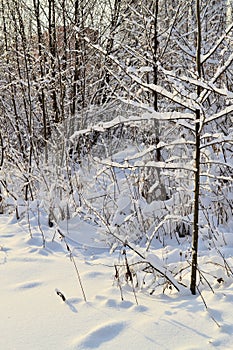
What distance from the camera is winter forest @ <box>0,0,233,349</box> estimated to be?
216 cm

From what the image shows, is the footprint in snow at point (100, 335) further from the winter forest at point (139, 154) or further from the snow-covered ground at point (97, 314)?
the winter forest at point (139, 154)

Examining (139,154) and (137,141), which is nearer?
(139,154)

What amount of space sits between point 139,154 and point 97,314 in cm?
85

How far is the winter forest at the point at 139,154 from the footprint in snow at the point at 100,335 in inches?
14.0

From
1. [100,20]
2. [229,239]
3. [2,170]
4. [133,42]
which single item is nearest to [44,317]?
[229,239]

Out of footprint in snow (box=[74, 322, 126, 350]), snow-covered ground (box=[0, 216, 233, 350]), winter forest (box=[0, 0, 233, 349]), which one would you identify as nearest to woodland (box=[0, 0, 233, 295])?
winter forest (box=[0, 0, 233, 349])

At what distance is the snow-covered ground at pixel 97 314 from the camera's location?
1.79 meters

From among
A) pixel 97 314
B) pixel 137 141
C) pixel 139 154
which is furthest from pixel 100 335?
pixel 137 141

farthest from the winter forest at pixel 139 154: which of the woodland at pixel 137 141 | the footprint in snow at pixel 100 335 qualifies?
the footprint in snow at pixel 100 335

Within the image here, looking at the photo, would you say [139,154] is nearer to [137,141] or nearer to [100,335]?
[100,335]

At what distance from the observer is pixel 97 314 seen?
2064 millimetres

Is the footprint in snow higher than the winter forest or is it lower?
lower

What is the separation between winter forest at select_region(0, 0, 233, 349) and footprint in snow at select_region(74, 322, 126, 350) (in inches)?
14.0

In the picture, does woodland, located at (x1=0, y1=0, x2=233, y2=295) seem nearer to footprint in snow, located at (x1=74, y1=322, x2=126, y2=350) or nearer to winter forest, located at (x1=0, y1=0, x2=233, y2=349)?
winter forest, located at (x1=0, y1=0, x2=233, y2=349)
